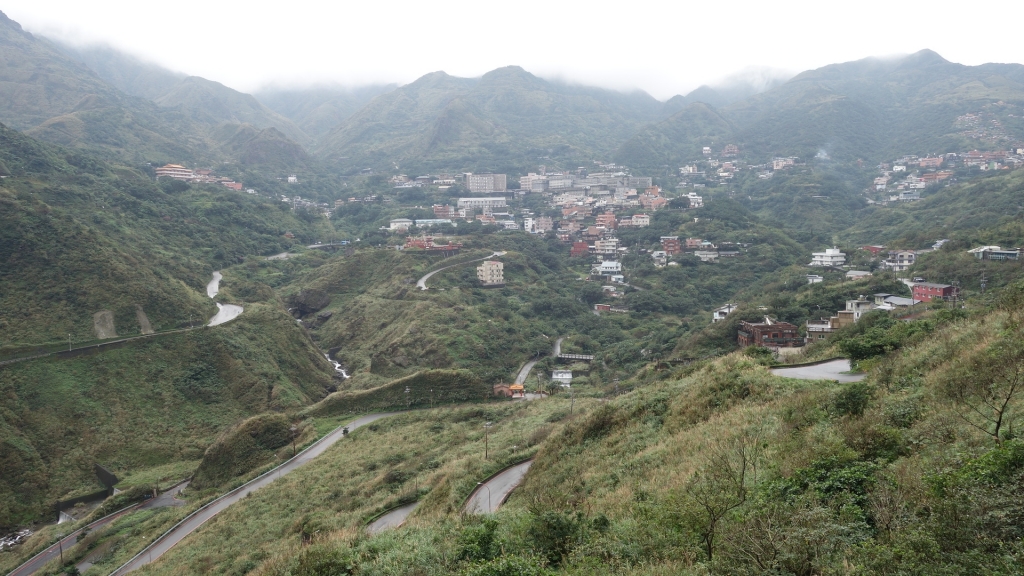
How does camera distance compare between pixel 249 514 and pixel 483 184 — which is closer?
pixel 249 514

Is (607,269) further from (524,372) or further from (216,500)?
(216,500)

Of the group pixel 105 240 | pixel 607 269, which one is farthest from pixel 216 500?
pixel 607 269

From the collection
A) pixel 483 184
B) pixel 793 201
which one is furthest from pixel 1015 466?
pixel 483 184

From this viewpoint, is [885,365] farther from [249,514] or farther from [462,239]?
[462,239]

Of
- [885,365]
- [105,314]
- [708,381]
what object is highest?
[885,365]

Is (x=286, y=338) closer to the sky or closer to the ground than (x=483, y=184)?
closer to the ground

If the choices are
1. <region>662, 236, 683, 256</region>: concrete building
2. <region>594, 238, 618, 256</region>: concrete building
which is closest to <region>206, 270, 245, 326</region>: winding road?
<region>594, 238, 618, 256</region>: concrete building

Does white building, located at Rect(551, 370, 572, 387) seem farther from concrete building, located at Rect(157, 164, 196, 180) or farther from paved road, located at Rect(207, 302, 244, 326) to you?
concrete building, located at Rect(157, 164, 196, 180)
